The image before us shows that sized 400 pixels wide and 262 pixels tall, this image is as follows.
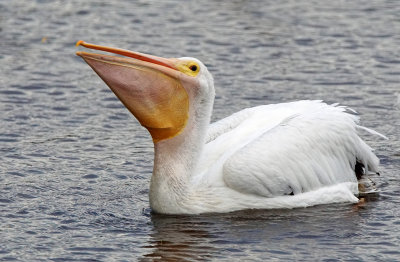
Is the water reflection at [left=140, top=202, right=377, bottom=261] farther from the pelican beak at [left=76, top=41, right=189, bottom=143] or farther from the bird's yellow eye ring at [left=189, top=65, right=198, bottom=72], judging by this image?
the bird's yellow eye ring at [left=189, top=65, right=198, bottom=72]

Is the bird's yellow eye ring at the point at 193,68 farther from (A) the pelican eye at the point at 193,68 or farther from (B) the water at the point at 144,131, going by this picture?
(B) the water at the point at 144,131

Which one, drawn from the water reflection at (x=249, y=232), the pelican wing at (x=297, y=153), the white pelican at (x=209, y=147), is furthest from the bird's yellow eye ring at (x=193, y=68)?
the water reflection at (x=249, y=232)

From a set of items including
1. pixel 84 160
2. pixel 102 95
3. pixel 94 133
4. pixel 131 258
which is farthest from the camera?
pixel 102 95

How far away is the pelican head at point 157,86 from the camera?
684cm

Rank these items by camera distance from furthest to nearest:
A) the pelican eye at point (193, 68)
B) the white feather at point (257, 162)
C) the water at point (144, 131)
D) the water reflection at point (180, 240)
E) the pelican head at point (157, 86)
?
the white feather at point (257, 162) → the pelican eye at point (193, 68) → the pelican head at point (157, 86) → the water at point (144, 131) → the water reflection at point (180, 240)

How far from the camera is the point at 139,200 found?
757 cm

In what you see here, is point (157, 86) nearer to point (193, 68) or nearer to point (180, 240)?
point (193, 68)

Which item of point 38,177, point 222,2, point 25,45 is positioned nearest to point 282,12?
point 222,2

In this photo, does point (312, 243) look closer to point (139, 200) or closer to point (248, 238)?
point (248, 238)

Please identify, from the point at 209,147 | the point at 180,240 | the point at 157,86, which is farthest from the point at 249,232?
the point at 157,86

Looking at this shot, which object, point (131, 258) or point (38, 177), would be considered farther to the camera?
point (38, 177)

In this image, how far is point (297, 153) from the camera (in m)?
7.39

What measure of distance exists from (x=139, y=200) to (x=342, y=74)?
12.1ft

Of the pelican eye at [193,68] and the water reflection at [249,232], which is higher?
the pelican eye at [193,68]
